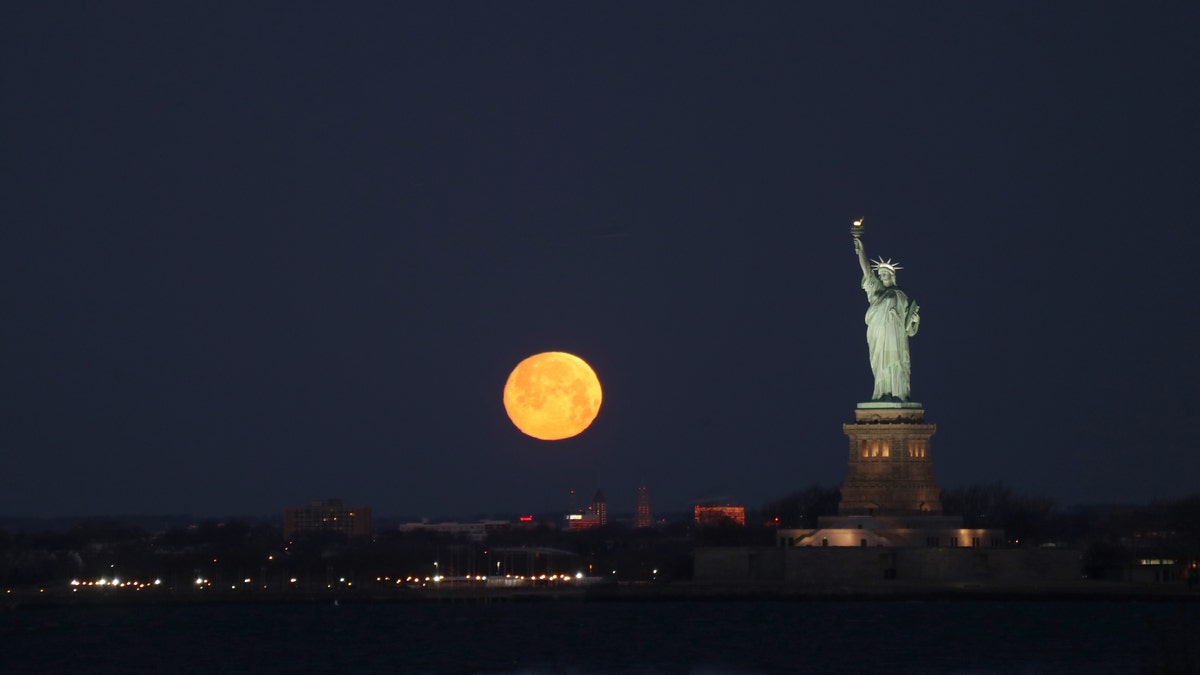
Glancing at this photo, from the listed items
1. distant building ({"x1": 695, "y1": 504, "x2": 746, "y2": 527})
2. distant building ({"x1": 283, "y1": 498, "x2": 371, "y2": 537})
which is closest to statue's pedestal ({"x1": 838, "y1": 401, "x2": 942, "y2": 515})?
distant building ({"x1": 695, "y1": 504, "x2": 746, "y2": 527})

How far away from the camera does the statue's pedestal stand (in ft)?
262

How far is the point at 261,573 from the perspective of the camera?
108 m

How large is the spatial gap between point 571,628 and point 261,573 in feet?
130

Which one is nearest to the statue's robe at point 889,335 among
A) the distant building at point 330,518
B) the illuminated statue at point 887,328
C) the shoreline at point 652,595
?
the illuminated statue at point 887,328

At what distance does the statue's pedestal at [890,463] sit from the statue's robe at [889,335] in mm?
1034

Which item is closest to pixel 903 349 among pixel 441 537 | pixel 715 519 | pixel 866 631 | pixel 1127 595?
pixel 1127 595

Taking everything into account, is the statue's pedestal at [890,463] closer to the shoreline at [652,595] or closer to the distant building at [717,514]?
the shoreline at [652,595]

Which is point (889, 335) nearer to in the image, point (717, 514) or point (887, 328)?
point (887, 328)

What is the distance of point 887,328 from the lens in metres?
81.8

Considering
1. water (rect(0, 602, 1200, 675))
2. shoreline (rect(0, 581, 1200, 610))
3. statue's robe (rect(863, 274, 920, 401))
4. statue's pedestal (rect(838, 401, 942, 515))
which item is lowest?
water (rect(0, 602, 1200, 675))

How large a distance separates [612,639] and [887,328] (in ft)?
64.0

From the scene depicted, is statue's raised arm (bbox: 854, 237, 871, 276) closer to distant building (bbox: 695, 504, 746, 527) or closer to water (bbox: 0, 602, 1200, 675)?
water (bbox: 0, 602, 1200, 675)

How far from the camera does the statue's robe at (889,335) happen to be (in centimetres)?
8156

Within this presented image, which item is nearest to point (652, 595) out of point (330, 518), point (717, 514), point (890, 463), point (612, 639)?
point (890, 463)
